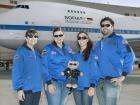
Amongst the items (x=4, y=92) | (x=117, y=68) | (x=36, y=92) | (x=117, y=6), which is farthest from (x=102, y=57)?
(x=117, y=6)

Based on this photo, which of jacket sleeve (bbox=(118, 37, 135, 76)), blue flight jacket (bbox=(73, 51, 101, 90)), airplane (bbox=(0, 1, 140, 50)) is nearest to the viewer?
jacket sleeve (bbox=(118, 37, 135, 76))

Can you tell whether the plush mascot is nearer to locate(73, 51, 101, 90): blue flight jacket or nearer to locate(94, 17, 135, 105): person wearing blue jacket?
locate(73, 51, 101, 90): blue flight jacket

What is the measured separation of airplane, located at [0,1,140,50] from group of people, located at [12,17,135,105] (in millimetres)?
15700

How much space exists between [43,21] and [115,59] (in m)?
16.7

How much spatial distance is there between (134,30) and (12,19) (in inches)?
309

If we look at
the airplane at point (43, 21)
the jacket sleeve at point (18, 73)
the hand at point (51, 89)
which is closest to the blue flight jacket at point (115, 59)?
the hand at point (51, 89)

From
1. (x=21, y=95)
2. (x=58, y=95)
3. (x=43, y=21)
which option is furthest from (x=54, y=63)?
(x=43, y=21)

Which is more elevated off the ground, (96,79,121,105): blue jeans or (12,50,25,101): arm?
(12,50,25,101): arm

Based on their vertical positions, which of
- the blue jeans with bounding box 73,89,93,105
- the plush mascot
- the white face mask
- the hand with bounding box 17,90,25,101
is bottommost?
the blue jeans with bounding box 73,89,93,105

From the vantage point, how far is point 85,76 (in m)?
6.46

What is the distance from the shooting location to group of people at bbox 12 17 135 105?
20.1 feet

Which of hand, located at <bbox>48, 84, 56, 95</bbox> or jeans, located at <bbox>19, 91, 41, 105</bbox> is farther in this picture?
hand, located at <bbox>48, 84, 56, 95</bbox>

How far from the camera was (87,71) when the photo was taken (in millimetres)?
6453

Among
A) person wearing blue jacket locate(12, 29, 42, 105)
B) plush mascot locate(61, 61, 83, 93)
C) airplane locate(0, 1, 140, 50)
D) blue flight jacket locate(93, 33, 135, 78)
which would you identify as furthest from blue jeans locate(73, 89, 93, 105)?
airplane locate(0, 1, 140, 50)
